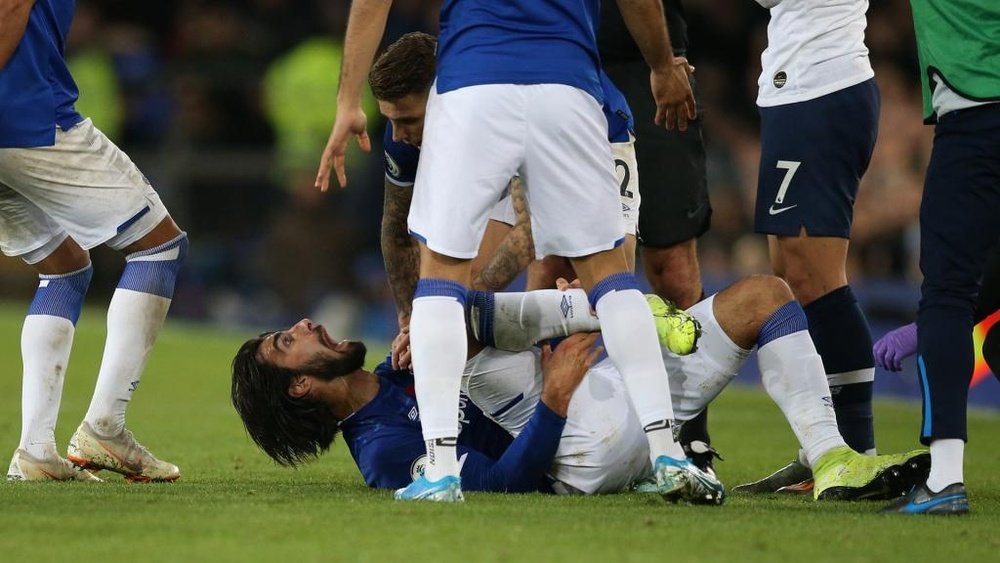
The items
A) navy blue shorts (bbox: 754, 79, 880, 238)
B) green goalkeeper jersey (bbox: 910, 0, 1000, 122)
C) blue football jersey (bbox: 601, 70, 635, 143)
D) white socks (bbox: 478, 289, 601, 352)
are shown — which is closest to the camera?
green goalkeeper jersey (bbox: 910, 0, 1000, 122)

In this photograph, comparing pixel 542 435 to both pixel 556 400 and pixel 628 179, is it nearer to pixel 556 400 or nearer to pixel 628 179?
pixel 556 400

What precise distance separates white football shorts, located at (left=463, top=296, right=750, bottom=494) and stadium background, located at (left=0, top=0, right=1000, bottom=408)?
26.2 feet

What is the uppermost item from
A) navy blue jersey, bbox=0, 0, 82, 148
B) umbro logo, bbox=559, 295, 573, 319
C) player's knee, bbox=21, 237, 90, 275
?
navy blue jersey, bbox=0, 0, 82, 148

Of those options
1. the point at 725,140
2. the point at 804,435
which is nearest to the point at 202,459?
the point at 804,435

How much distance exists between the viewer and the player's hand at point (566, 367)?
4918 millimetres

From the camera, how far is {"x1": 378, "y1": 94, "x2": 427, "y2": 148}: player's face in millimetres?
5426

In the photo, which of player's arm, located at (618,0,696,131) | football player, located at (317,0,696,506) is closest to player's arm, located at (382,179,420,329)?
player's arm, located at (618,0,696,131)

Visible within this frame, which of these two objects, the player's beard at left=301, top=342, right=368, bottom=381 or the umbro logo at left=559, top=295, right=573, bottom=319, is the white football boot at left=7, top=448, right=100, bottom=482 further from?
the umbro logo at left=559, top=295, right=573, bottom=319

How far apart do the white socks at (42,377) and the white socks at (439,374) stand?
1.60 meters

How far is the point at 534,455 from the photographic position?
16.2 ft

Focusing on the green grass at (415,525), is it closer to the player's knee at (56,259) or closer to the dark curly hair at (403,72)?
the player's knee at (56,259)

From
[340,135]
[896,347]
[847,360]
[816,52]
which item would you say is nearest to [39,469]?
[340,135]

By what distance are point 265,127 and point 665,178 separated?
12190mm

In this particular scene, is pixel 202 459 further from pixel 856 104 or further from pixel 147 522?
pixel 856 104
